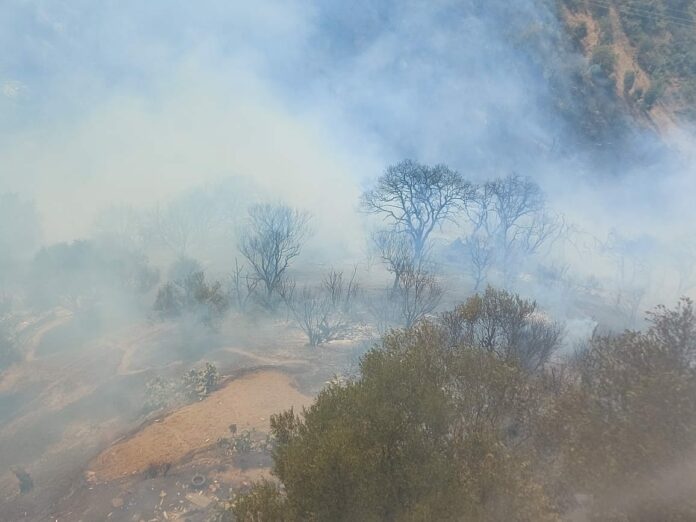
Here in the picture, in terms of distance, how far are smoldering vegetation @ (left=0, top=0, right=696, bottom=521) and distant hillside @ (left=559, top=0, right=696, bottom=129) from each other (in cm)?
131

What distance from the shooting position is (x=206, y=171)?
47000mm

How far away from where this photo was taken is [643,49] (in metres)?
43.2

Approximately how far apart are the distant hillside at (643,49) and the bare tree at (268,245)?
2782 centimetres

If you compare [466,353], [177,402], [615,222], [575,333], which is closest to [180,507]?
[177,402]

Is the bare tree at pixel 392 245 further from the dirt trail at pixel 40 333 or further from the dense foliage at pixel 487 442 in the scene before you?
the dense foliage at pixel 487 442

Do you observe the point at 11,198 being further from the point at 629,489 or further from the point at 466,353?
the point at 629,489

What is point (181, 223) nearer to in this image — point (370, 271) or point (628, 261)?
point (370, 271)

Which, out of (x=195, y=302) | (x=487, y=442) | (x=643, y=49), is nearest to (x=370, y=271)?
(x=195, y=302)

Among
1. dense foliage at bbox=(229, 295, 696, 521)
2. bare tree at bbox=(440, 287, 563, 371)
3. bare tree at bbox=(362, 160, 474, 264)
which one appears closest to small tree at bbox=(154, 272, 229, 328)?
bare tree at bbox=(362, 160, 474, 264)

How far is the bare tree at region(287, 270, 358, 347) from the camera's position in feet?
79.4

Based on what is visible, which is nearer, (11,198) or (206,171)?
(11,198)

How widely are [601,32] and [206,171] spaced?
36.4 meters

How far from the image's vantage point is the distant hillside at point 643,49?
40656mm

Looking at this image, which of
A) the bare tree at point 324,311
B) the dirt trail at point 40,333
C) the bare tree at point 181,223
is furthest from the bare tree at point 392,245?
the dirt trail at point 40,333
